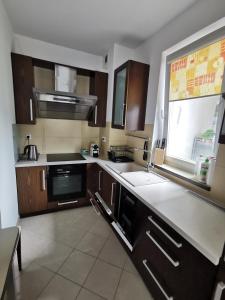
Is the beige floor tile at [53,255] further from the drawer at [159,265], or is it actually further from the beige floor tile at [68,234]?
the drawer at [159,265]

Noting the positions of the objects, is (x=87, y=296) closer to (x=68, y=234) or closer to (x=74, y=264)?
(x=74, y=264)

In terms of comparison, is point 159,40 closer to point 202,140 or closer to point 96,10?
point 96,10

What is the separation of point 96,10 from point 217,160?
179 cm

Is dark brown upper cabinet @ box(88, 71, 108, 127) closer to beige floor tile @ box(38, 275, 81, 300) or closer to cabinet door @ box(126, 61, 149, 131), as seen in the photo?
cabinet door @ box(126, 61, 149, 131)

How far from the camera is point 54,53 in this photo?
2.29 metres

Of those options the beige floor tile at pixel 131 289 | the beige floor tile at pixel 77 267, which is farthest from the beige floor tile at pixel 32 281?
the beige floor tile at pixel 131 289

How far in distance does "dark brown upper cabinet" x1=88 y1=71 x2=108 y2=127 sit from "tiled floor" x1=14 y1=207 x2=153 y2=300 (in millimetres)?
1496

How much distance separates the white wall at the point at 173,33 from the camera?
1267mm

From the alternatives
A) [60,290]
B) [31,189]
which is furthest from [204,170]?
[31,189]

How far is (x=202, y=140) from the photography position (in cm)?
154

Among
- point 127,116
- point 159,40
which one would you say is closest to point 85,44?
point 159,40

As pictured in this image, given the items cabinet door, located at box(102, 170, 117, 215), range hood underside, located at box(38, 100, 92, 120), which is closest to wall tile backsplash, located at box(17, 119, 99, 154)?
range hood underside, located at box(38, 100, 92, 120)

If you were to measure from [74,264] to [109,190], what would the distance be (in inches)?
31.8

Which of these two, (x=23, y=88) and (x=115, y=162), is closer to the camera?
(x=23, y=88)
